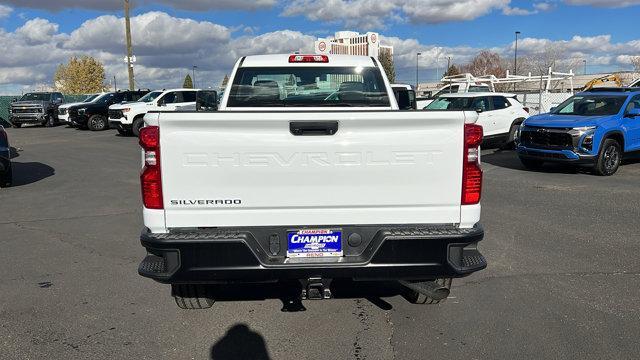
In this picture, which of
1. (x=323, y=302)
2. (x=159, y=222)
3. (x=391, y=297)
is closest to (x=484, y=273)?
(x=391, y=297)

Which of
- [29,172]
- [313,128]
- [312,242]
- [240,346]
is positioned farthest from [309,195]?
[29,172]

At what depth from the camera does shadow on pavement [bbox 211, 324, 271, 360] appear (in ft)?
11.7

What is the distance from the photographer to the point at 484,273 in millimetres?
5180

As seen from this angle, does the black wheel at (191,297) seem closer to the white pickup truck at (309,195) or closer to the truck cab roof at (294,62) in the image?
the white pickup truck at (309,195)

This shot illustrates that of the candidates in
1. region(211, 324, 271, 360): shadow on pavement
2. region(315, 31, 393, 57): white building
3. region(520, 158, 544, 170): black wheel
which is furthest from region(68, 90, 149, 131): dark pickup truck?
region(211, 324, 271, 360): shadow on pavement

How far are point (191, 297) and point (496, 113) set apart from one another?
13396 mm

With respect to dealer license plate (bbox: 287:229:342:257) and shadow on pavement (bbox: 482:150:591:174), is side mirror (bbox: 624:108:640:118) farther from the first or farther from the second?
dealer license plate (bbox: 287:229:342:257)

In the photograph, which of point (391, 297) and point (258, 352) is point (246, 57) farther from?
point (258, 352)

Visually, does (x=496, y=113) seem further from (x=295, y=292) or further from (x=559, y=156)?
(x=295, y=292)

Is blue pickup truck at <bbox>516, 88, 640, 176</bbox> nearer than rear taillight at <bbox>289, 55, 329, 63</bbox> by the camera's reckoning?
No

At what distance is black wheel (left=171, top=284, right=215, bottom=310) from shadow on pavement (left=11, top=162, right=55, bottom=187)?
27.8 ft

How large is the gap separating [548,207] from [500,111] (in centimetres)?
825

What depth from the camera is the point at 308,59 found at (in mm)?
5816

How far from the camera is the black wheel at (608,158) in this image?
431 inches
